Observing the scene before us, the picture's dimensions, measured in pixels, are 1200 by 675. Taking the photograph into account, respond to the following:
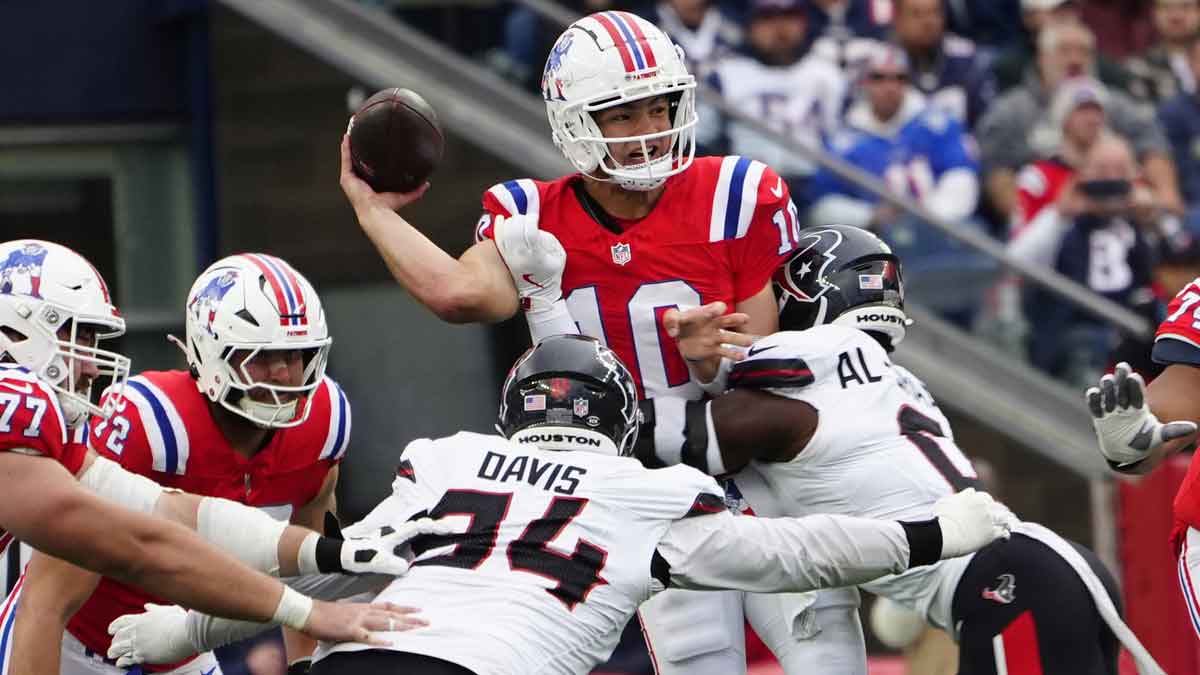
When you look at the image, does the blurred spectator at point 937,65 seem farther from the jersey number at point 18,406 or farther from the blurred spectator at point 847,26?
the jersey number at point 18,406

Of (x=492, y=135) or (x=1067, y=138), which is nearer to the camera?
(x=492, y=135)

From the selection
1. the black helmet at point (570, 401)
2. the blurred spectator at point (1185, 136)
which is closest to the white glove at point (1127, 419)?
the black helmet at point (570, 401)

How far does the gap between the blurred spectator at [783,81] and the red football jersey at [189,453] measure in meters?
4.24

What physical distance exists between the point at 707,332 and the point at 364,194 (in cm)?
88

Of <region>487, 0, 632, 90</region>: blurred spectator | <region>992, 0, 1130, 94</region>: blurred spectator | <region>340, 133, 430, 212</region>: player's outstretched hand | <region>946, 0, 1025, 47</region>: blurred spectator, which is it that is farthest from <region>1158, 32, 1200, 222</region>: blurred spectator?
<region>340, 133, 430, 212</region>: player's outstretched hand

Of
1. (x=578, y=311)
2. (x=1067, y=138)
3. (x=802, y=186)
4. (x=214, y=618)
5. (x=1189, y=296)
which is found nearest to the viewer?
(x=214, y=618)

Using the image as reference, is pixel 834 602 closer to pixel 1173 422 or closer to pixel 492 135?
pixel 1173 422

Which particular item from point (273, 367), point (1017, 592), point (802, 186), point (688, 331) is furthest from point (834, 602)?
point (802, 186)

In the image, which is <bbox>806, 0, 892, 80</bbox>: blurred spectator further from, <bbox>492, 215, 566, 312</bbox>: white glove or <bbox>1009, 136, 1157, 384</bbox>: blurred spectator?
<bbox>492, 215, 566, 312</bbox>: white glove

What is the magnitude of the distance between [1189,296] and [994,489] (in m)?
3.74

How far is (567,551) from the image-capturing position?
401cm

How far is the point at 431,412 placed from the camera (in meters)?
9.06

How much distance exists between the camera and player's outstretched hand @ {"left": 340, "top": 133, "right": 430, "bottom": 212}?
481 cm

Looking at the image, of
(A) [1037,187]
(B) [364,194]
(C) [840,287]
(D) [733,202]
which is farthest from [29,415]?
(A) [1037,187]
